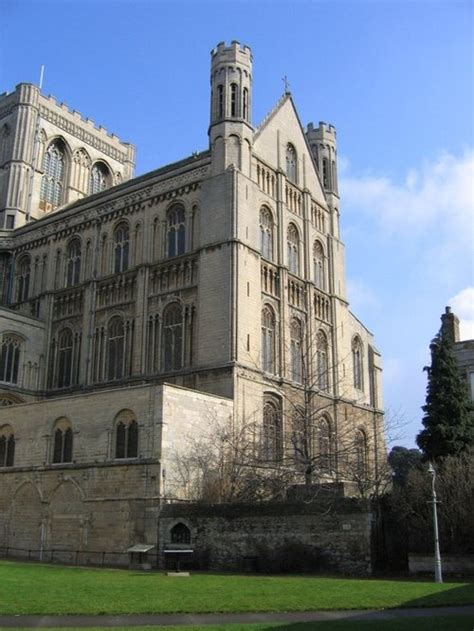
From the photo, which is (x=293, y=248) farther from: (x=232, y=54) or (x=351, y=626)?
(x=351, y=626)

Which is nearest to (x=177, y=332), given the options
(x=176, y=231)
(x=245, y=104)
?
(x=176, y=231)

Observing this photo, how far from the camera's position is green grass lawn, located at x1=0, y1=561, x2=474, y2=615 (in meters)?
17.9

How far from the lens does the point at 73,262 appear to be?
57188 mm

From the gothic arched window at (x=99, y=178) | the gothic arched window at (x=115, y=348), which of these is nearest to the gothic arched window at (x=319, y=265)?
the gothic arched window at (x=115, y=348)

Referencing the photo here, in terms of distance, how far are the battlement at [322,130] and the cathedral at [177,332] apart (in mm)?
123

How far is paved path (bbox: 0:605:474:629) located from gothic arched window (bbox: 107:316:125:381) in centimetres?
3394

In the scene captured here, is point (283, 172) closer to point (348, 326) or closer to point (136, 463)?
point (348, 326)

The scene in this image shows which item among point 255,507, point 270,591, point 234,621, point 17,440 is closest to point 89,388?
point 17,440

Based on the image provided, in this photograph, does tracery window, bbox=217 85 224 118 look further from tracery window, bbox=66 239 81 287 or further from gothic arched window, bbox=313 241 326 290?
tracery window, bbox=66 239 81 287

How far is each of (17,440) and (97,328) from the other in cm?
1194

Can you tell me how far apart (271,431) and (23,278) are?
27.4 m

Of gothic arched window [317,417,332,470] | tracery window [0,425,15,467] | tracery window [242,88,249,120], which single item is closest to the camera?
tracery window [0,425,15,467]

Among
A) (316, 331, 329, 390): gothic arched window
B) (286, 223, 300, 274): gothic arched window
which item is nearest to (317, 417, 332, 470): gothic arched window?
(316, 331, 329, 390): gothic arched window

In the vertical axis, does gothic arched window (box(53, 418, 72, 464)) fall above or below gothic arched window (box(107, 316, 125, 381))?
below
